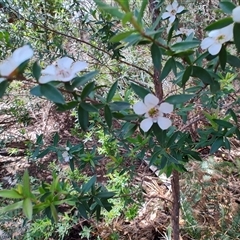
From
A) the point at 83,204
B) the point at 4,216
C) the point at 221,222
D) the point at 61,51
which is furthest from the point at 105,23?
the point at 221,222

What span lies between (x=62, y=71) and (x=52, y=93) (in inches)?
1.8

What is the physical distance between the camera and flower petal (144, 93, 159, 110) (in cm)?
48

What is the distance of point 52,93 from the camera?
0.40 meters

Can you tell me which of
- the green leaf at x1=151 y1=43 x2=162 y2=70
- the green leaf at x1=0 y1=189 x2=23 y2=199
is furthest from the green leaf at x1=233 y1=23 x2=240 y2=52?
the green leaf at x1=0 y1=189 x2=23 y2=199

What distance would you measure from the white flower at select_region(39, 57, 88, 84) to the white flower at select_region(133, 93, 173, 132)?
4.7 inches

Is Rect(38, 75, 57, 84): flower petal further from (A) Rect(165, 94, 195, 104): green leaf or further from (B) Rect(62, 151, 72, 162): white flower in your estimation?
(B) Rect(62, 151, 72, 162): white flower

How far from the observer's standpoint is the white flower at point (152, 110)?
0.48 meters

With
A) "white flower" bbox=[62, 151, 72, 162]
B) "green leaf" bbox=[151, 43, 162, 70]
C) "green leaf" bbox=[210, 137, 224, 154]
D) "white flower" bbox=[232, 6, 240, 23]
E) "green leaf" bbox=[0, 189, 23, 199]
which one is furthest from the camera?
"white flower" bbox=[62, 151, 72, 162]

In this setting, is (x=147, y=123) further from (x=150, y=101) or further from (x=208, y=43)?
(x=208, y=43)

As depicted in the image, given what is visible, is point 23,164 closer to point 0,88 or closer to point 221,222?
point 221,222

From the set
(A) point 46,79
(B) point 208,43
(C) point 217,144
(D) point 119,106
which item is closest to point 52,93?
(A) point 46,79

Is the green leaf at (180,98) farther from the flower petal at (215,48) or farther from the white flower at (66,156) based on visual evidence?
the white flower at (66,156)

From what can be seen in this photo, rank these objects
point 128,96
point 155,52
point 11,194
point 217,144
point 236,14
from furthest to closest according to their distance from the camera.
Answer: point 128,96
point 217,144
point 11,194
point 155,52
point 236,14

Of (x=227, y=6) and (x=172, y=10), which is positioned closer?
(x=227, y=6)
